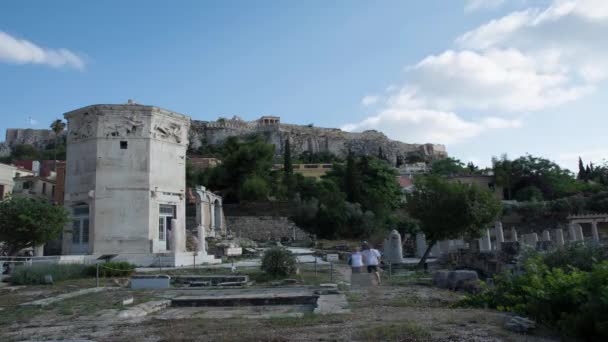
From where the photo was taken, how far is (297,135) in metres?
123

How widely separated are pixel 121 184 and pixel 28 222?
16.3ft

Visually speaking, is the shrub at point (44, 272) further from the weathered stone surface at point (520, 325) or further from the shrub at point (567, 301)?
the weathered stone surface at point (520, 325)

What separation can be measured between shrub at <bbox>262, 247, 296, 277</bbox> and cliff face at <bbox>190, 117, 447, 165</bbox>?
98.8m

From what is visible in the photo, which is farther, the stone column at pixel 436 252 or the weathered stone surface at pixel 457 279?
the stone column at pixel 436 252

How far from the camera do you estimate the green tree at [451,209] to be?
22.3 meters

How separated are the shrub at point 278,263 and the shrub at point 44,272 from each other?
21.3ft

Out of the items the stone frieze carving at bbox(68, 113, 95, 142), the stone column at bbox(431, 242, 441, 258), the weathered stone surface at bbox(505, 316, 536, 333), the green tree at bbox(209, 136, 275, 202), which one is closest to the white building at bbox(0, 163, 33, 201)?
the green tree at bbox(209, 136, 275, 202)

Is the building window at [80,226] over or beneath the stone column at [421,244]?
over

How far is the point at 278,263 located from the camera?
1565 centimetres

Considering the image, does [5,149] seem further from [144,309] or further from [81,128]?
[144,309]

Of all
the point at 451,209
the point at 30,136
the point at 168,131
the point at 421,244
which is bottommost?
the point at 421,244

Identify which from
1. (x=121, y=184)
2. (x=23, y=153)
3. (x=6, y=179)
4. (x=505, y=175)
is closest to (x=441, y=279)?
(x=121, y=184)

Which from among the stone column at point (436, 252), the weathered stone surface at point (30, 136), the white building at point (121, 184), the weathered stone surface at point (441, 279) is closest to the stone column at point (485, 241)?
the stone column at point (436, 252)

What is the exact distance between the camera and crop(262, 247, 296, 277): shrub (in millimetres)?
15656
